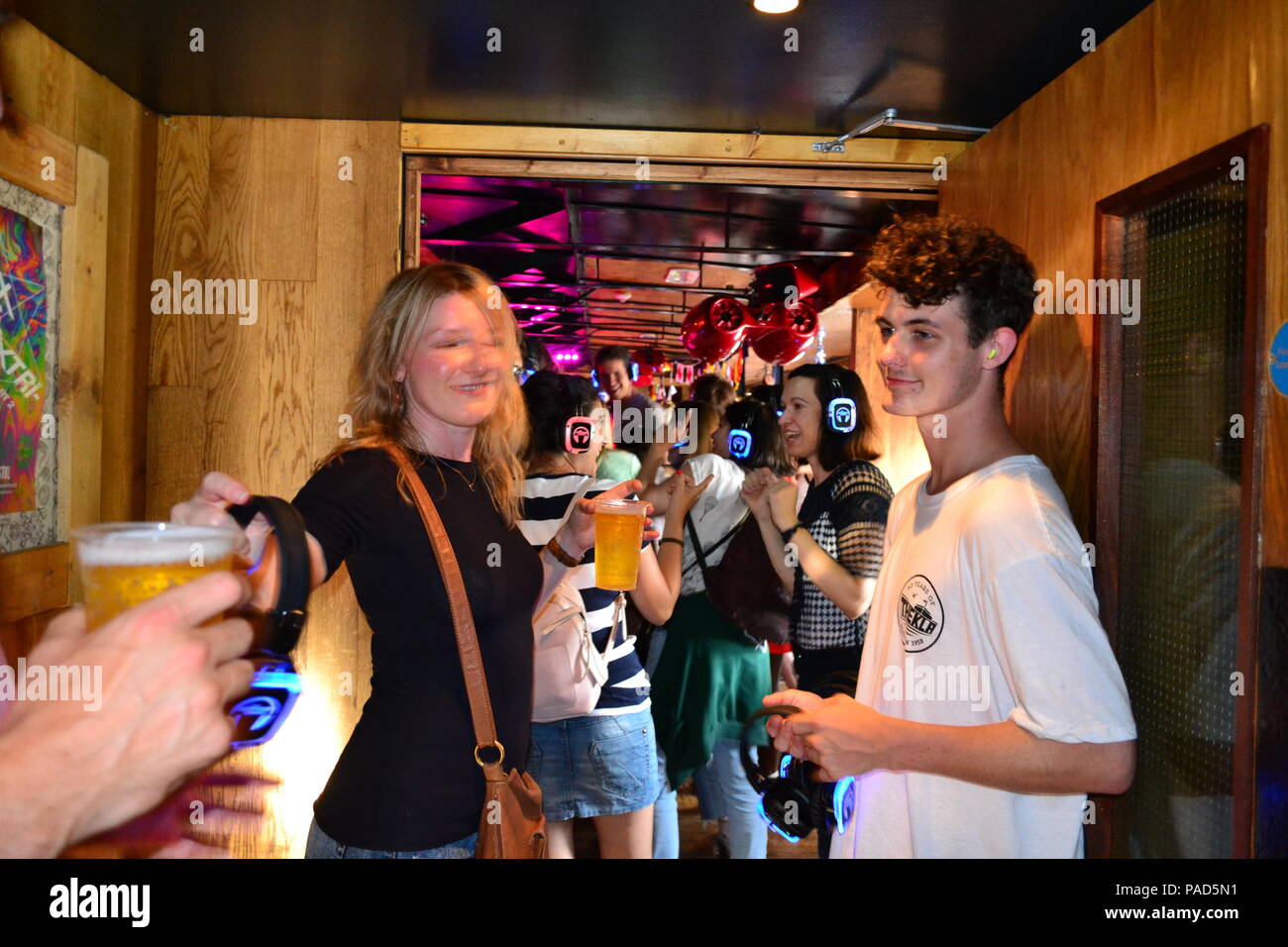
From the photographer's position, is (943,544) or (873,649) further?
(873,649)

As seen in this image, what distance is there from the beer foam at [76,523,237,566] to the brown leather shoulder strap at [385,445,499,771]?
2.57ft

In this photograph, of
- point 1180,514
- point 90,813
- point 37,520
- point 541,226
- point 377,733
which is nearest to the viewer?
point 90,813

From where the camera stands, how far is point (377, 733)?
158 centimetres

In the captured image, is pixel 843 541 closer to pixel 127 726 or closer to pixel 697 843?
pixel 697 843

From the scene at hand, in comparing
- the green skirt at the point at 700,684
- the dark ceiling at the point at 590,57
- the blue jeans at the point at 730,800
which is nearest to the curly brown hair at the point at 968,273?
the dark ceiling at the point at 590,57

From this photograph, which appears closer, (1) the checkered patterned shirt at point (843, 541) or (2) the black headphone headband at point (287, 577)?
(2) the black headphone headband at point (287, 577)

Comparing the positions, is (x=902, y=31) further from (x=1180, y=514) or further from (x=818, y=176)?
(x=1180, y=514)

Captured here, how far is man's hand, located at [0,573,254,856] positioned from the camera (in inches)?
23.6

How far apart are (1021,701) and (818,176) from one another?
2.36 metres

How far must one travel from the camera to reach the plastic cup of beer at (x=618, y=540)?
219cm

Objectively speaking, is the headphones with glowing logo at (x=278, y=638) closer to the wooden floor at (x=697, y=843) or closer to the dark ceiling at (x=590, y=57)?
the dark ceiling at (x=590, y=57)

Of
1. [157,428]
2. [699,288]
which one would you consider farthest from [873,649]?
[699,288]

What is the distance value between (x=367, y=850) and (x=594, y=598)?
1.28 metres

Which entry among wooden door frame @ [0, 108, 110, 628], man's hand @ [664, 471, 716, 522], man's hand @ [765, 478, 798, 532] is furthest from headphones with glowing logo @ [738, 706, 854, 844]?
wooden door frame @ [0, 108, 110, 628]
